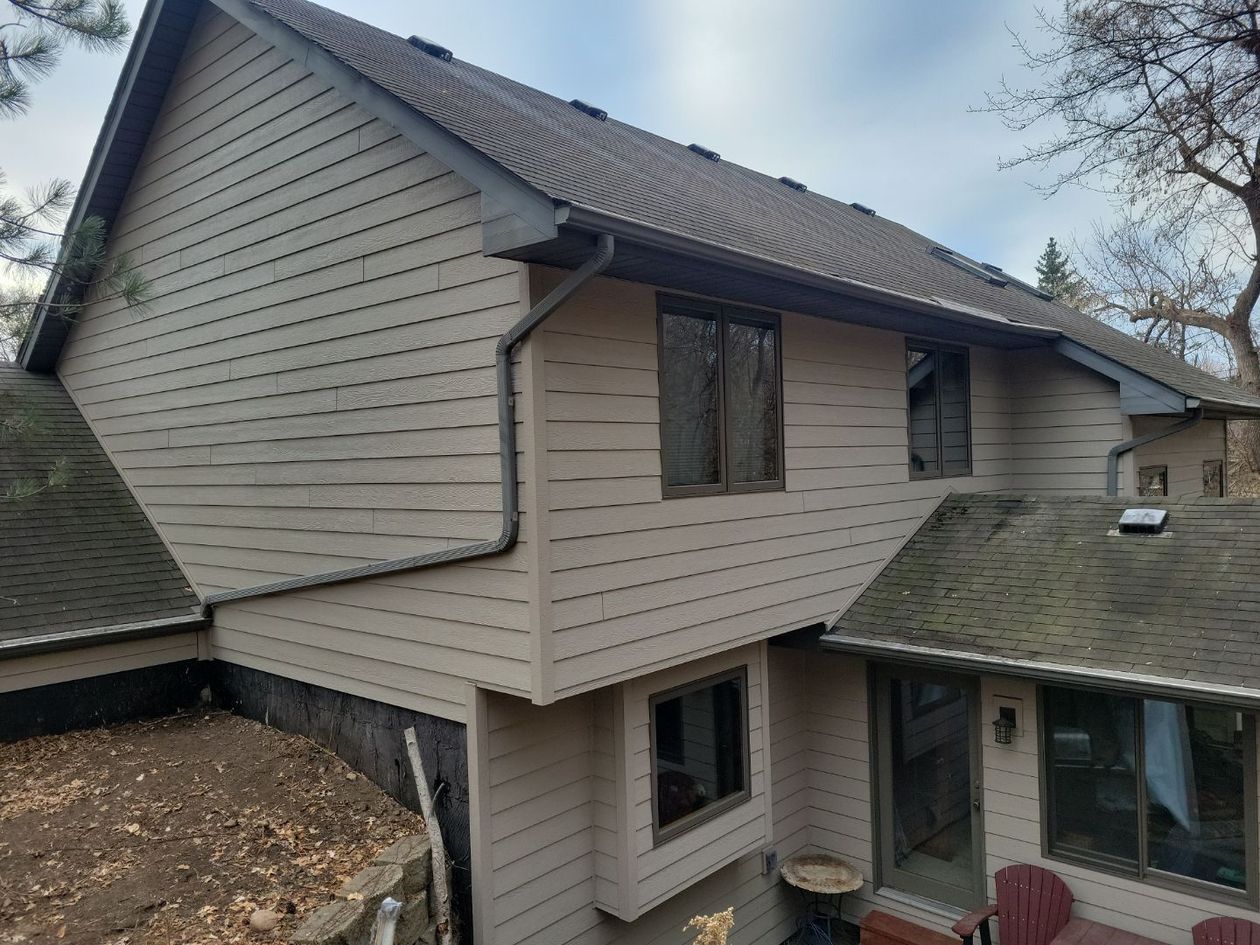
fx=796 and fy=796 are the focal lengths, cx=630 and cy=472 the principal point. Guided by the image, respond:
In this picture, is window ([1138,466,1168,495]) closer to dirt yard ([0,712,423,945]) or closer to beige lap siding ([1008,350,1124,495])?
beige lap siding ([1008,350,1124,495])

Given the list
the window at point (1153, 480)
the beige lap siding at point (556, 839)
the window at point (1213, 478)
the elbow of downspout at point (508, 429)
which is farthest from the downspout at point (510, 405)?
the window at point (1213, 478)

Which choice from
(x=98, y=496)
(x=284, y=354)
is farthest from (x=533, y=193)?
(x=98, y=496)

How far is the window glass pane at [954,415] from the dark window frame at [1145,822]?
2.78 metres

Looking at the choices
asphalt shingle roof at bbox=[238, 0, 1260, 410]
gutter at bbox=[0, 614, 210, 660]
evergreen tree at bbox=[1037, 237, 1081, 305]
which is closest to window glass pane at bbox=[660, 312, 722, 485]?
asphalt shingle roof at bbox=[238, 0, 1260, 410]

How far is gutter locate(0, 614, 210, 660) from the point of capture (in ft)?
18.3

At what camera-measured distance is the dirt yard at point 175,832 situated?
3762mm

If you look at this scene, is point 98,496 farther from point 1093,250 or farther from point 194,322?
point 1093,250

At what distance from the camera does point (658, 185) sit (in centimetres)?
577

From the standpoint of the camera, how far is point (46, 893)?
3879mm

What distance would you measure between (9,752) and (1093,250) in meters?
27.8

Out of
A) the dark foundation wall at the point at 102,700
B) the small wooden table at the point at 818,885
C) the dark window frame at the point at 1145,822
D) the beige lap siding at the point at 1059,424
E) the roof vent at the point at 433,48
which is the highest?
the roof vent at the point at 433,48

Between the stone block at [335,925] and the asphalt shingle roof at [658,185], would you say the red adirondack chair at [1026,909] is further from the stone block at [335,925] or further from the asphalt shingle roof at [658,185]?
the asphalt shingle roof at [658,185]

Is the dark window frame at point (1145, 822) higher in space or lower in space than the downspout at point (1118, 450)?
lower

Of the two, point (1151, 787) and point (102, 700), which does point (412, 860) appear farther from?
point (1151, 787)
